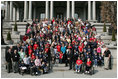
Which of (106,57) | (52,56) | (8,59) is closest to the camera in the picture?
(8,59)

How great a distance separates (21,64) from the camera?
11008 millimetres

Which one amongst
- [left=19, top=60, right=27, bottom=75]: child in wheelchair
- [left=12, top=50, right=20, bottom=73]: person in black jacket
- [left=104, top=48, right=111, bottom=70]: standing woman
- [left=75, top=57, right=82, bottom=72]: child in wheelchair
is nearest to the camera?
[left=19, top=60, right=27, bottom=75]: child in wheelchair

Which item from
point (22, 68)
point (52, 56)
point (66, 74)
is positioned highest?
point (52, 56)

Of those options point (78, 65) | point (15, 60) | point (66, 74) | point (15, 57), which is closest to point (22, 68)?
point (15, 60)

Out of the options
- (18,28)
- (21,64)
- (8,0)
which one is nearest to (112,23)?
(18,28)

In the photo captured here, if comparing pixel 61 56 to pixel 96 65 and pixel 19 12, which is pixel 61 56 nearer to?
pixel 96 65

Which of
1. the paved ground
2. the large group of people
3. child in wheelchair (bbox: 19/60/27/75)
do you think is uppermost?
the large group of people

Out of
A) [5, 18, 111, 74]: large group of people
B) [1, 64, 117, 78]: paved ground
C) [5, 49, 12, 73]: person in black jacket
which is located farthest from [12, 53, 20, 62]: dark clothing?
[1, 64, 117, 78]: paved ground

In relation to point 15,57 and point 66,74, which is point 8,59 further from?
point 66,74

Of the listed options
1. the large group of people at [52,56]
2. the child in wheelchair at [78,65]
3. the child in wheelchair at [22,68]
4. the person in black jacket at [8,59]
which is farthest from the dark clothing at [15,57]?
the child in wheelchair at [78,65]

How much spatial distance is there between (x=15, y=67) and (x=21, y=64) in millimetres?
549

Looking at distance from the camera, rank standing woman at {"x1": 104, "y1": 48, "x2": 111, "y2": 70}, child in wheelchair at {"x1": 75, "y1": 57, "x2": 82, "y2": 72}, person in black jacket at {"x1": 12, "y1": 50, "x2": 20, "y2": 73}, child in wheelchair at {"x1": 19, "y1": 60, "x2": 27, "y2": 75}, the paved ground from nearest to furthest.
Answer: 1. the paved ground
2. child in wheelchair at {"x1": 19, "y1": 60, "x2": 27, "y2": 75}
3. child in wheelchair at {"x1": 75, "y1": 57, "x2": 82, "y2": 72}
4. person in black jacket at {"x1": 12, "y1": 50, "x2": 20, "y2": 73}
5. standing woman at {"x1": 104, "y1": 48, "x2": 111, "y2": 70}

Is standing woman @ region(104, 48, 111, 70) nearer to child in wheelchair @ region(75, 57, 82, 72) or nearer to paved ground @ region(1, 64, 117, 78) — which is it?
paved ground @ region(1, 64, 117, 78)

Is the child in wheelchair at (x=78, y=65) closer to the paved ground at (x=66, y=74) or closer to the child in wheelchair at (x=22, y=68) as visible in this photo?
the paved ground at (x=66, y=74)
